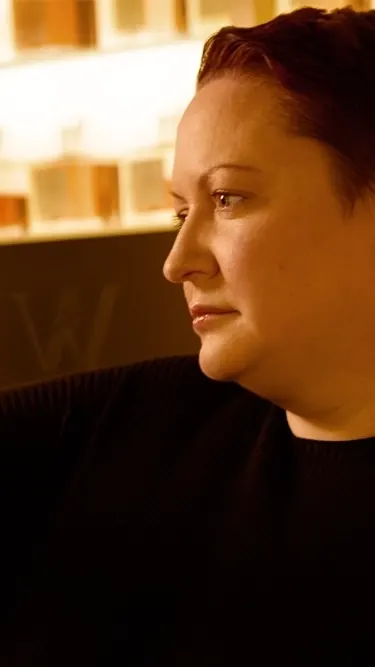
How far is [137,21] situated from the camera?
1322 mm

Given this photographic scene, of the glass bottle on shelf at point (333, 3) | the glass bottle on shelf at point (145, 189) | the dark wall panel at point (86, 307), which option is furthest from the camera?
the glass bottle on shelf at point (145, 189)

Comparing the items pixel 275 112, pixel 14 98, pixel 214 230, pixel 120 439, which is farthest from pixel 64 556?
pixel 14 98

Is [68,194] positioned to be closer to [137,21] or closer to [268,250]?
[137,21]

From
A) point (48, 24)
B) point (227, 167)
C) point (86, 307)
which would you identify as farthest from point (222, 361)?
point (48, 24)

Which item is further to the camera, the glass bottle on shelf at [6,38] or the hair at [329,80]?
the glass bottle on shelf at [6,38]

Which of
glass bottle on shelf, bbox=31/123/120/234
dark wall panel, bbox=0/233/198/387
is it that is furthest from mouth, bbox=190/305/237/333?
glass bottle on shelf, bbox=31/123/120/234

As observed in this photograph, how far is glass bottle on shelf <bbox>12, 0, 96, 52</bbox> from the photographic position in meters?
1.29

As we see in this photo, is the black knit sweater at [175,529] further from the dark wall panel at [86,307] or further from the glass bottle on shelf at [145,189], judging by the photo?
the glass bottle on shelf at [145,189]

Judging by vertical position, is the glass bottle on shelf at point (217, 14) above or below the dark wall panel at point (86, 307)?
above

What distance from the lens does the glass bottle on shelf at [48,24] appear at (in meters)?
1.29

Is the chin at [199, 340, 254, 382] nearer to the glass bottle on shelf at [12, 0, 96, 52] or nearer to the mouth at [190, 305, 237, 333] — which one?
the mouth at [190, 305, 237, 333]

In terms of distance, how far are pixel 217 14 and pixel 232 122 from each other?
659 mm

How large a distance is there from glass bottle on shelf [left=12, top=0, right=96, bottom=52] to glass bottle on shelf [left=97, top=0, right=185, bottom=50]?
0.03 m

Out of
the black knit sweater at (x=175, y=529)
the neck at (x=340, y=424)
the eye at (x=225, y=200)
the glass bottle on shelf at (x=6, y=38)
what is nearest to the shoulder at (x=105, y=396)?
the black knit sweater at (x=175, y=529)
